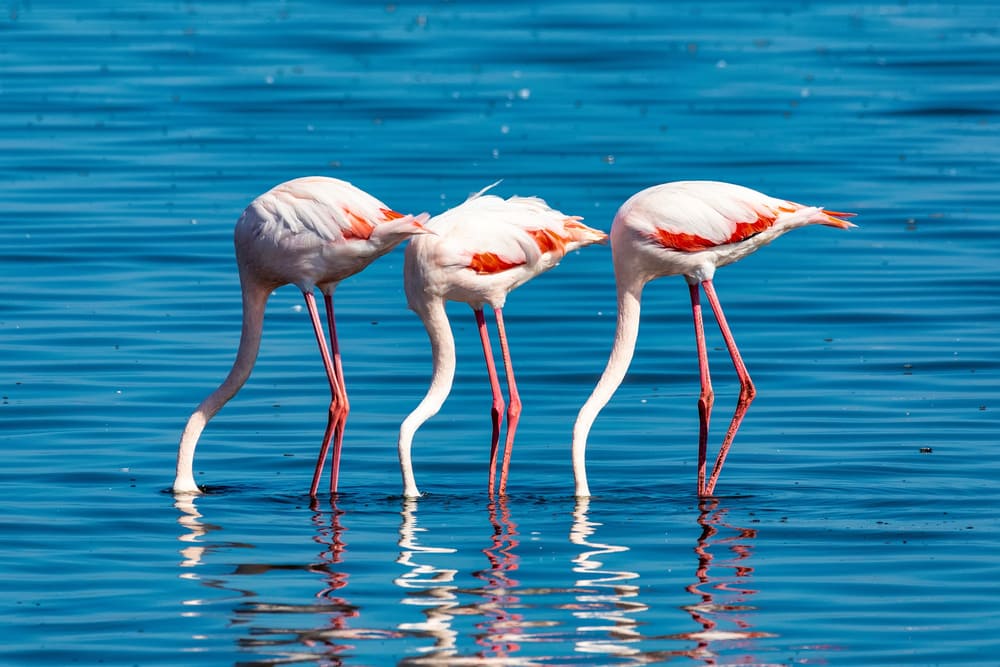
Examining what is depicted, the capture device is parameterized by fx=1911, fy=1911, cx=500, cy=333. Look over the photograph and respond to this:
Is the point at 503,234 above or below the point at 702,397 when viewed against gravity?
above

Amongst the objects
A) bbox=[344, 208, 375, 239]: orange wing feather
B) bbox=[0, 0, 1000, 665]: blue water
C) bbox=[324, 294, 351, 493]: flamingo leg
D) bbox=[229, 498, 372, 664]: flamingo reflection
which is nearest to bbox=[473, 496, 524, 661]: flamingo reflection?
bbox=[0, 0, 1000, 665]: blue water

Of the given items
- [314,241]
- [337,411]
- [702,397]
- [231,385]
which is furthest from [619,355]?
[231,385]

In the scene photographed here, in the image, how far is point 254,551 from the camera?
6824mm

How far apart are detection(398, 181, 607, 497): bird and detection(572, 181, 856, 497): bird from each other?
0.99ft

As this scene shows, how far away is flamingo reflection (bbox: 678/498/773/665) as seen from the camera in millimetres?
5762

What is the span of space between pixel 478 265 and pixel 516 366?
2592 mm

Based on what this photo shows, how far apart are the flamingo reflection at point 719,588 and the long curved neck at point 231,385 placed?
196 cm

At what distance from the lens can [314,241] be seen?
24.3ft

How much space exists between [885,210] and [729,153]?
6.53ft

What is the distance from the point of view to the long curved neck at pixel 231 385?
25.3 feet

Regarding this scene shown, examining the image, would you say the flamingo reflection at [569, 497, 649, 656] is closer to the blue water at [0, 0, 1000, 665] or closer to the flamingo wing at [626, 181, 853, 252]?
the blue water at [0, 0, 1000, 665]

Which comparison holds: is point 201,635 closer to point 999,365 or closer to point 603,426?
point 603,426

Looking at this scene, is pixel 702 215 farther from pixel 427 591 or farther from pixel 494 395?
pixel 427 591

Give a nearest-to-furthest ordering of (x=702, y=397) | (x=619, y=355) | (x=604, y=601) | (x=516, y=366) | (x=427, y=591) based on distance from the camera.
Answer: (x=604, y=601)
(x=427, y=591)
(x=702, y=397)
(x=619, y=355)
(x=516, y=366)
